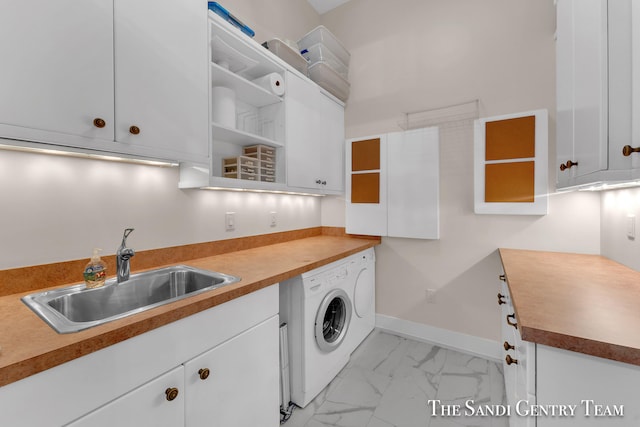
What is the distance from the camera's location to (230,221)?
1.97 m

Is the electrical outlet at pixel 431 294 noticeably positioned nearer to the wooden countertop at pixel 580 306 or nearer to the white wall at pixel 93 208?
the wooden countertop at pixel 580 306

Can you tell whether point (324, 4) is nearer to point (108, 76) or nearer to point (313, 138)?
point (313, 138)

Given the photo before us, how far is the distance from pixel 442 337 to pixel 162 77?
9.25ft

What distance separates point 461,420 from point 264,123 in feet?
8.02

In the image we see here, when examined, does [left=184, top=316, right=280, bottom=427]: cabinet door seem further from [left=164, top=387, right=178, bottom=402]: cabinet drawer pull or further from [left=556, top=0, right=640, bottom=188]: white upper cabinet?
[left=556, top=0, right=640, bottom=188]: white upper cabinet

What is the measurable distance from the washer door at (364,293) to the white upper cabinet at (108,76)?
163 centimetres

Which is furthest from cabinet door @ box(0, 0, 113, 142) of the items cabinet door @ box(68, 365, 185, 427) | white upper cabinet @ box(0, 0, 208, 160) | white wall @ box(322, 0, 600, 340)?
white wall @ box(322, 0, 600, 340)

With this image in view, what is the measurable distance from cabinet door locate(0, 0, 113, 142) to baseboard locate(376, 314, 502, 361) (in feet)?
8.62

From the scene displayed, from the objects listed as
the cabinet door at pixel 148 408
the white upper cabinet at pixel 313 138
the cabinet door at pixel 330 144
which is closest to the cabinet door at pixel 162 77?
the white upper cabinet at pixel 313 138

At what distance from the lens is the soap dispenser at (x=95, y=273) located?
1.14 metres

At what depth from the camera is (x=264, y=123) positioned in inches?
83.6

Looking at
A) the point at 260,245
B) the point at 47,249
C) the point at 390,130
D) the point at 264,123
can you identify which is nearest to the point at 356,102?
the point at 390,130

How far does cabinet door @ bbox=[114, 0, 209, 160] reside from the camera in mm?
1100

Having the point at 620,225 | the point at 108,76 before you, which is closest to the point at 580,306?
the point at 620,225
